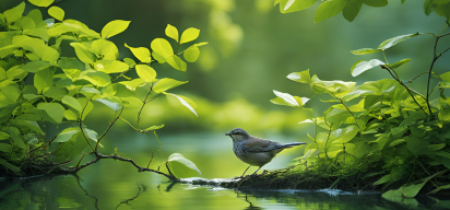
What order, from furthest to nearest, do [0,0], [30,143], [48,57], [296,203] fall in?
[0,0], [30,143], [48,57], [296,203]

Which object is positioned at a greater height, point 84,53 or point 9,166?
point 84,53

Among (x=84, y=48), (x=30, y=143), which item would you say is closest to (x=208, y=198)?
(x=84, y=48)

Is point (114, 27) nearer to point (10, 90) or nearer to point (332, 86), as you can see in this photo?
point (10, 90)

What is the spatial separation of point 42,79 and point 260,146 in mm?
490

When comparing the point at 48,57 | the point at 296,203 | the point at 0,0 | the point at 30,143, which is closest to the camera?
the point at 296,203

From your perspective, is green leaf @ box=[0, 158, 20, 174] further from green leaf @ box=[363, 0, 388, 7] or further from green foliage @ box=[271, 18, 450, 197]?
green leaf @ box=[363, 0, 388, 7]

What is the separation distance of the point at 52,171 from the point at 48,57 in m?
0.43

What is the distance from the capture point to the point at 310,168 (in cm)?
81

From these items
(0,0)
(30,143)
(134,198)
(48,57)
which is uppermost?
(0,0)

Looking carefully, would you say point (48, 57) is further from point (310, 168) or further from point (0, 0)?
point (0, 0)

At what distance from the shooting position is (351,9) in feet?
1.90

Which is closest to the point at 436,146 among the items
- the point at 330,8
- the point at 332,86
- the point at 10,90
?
the point at 332,86

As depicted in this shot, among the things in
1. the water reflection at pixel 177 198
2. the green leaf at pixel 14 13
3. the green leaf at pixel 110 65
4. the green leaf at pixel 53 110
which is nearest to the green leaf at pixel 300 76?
the water reflection at pixel 177 198

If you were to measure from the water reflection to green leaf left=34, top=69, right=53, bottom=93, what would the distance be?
8.4 inches
